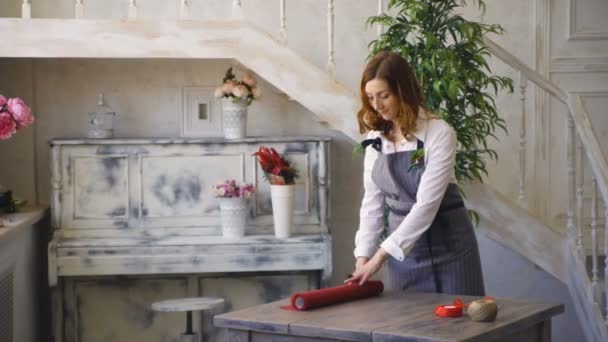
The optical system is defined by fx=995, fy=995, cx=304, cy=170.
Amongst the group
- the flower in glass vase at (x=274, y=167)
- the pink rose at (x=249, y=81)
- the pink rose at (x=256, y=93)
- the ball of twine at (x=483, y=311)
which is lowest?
the ball of twine at (x=483, y=311)

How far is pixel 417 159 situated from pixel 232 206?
2.14 meters

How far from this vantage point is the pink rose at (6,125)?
4.47m

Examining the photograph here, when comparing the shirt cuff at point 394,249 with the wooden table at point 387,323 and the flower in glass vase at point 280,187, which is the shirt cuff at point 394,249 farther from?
the flower in glass vase at point 280,187

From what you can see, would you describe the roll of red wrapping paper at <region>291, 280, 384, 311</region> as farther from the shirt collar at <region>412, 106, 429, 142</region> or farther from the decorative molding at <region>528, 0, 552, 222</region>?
the decorative molding at <region>528, 0, 552, 222</region>

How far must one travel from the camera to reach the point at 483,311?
288 centimetres

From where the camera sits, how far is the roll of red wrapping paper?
122 inches

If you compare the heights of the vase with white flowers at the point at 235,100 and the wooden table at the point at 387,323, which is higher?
the vase with white flowers at the point at 235,100

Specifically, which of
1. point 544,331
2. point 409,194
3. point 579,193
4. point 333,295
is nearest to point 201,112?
point 579,193

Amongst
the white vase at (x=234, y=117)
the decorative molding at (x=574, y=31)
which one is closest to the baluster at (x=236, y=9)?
the white vase at (x=234, y=117)

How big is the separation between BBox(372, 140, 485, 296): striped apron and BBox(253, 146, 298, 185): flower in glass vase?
1.86 metres

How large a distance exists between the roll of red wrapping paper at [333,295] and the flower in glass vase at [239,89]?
97.1 inches

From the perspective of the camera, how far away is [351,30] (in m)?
6.06

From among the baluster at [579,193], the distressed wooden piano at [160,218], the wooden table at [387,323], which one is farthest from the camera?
the distressed wooden piano at [160,218]

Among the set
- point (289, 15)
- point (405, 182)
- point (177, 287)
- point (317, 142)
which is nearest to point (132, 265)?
point (177, 287)
